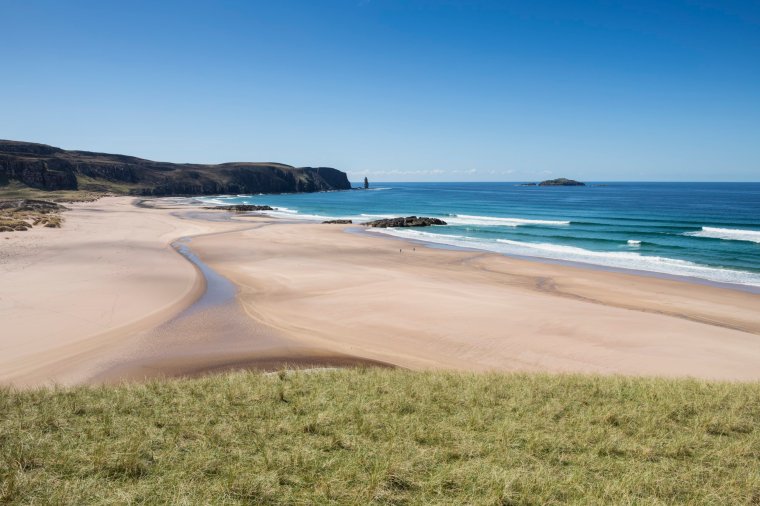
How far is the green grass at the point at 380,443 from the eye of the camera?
16.6ft

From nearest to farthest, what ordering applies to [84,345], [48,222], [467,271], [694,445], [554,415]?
[694,445]
[554,415]
[84,345]
[467,271]
[48,222]

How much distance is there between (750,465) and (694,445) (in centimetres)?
66

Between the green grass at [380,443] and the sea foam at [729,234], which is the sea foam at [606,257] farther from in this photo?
the green grass at [380,443]

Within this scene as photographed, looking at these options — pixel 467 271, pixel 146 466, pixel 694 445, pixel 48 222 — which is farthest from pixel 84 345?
pixel 48 222

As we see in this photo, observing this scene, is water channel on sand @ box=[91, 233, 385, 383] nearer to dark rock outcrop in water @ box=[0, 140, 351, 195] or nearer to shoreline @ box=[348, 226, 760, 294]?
shoreline @ box=[348, 226, 760, 294]

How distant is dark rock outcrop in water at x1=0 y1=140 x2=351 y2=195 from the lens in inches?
3617

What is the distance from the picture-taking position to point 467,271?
28.1 meters

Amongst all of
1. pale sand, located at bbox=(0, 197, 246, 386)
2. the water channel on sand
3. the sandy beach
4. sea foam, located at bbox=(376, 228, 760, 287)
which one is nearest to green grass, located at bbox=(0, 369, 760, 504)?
the water channel on sand

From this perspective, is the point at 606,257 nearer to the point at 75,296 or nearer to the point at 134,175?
the point at 75,296

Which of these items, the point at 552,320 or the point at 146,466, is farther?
the point at 552,320

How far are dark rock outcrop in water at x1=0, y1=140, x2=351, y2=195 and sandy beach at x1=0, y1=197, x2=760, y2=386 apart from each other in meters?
80.1

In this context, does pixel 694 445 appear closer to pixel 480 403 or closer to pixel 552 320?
pixel 480 403

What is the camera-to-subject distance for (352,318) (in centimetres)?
1670

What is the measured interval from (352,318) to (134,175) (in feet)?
434
